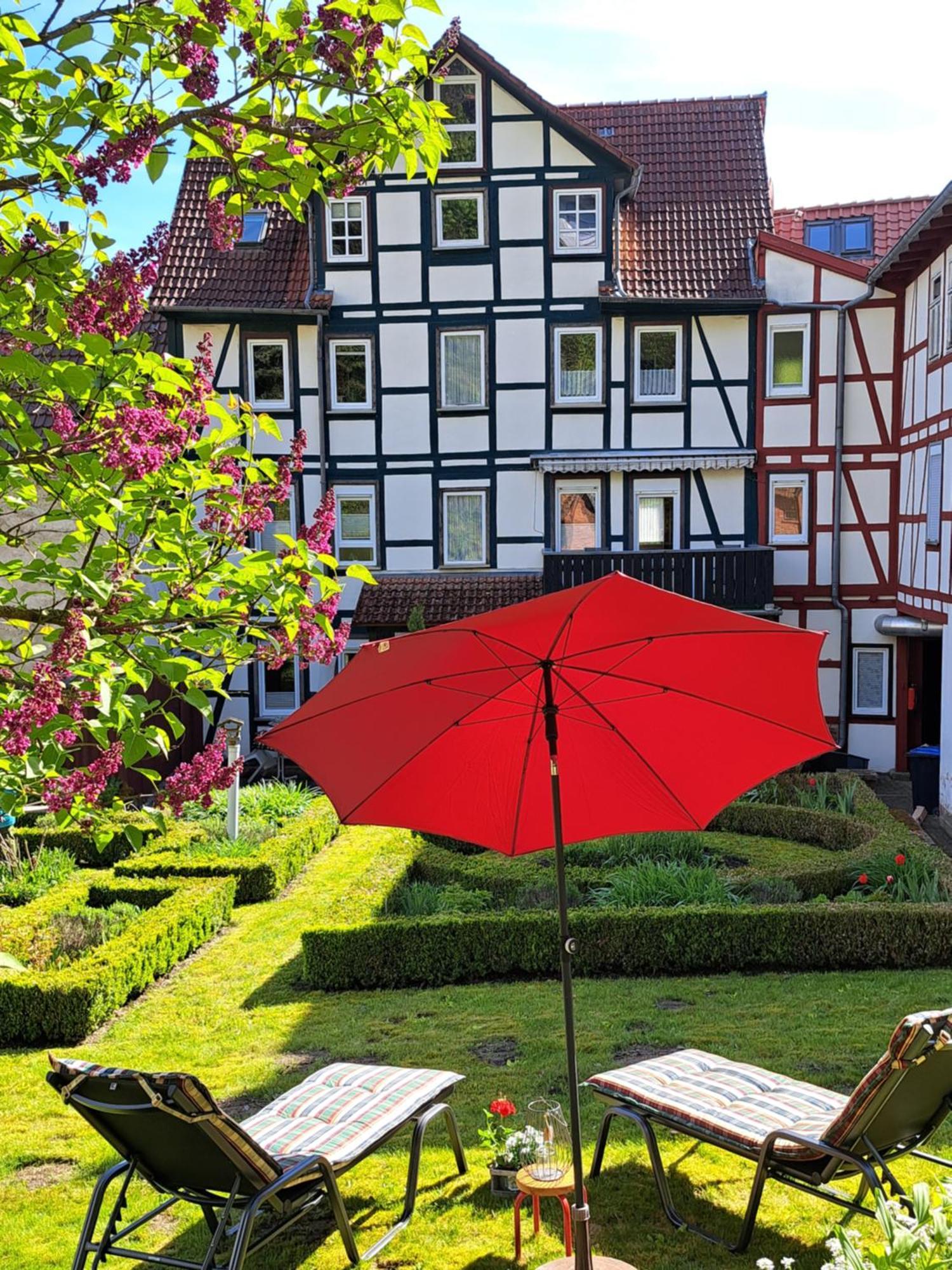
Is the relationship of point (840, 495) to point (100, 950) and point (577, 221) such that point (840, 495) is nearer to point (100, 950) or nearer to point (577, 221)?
point (577, 221)

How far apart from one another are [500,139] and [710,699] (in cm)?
1826

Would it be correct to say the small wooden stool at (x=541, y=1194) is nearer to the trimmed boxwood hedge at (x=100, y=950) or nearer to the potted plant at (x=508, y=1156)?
the potted plant at (x=508, y=1156)

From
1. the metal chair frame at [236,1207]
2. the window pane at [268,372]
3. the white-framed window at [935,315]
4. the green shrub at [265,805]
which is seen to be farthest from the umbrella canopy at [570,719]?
the window pane at [268,372]

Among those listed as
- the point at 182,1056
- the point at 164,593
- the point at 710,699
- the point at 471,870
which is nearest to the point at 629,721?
the point at 710,699

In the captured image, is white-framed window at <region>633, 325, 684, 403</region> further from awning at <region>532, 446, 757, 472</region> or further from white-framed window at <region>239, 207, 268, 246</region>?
white-framed window at <region>239, 207, 268, 246</region>

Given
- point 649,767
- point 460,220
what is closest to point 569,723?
point 649,767

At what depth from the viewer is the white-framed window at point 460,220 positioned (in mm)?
20781

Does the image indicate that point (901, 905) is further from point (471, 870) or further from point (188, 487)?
point (188, 487)

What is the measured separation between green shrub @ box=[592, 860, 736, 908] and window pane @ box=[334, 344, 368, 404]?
1269 cm

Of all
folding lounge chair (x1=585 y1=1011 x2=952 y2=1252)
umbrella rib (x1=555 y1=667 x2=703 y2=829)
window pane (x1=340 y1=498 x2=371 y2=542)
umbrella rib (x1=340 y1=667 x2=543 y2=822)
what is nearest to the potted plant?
folding lounge chair (x1=585 y1=1011 x2=952 y2=1252)

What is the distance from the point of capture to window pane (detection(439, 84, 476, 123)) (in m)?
Answer: 20.5

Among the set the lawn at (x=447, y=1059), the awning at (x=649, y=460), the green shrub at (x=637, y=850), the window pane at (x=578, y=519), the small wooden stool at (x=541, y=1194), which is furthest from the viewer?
the window pane at (x=578, y=519)

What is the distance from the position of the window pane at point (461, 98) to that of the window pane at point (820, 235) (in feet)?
22.5

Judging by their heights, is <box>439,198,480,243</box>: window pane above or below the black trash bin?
above
